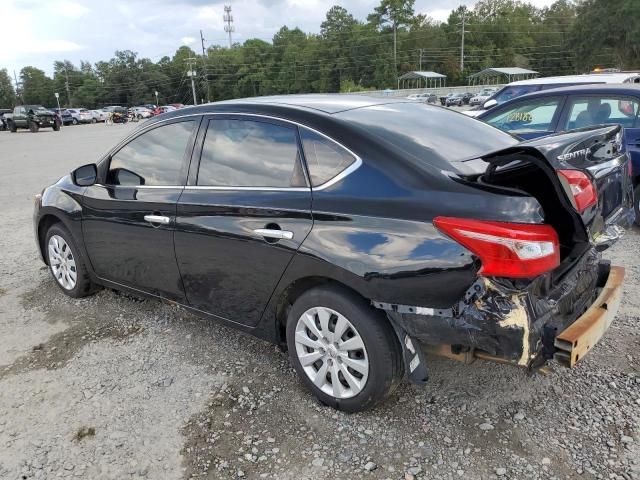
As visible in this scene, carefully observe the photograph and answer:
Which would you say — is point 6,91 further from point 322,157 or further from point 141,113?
point 322,157

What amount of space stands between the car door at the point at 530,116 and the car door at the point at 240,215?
13.5ft

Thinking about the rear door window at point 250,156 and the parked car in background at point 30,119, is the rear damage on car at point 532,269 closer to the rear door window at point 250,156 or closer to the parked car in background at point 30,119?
the rear door window at point 250,156

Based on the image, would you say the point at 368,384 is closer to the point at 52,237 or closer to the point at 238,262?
the point at 238,262

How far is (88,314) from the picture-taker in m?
4.39

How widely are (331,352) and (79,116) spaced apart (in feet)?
182

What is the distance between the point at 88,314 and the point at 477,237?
3398mm

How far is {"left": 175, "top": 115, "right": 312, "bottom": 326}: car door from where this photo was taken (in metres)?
2.90

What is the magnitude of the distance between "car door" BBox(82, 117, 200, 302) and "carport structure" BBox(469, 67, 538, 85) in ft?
257

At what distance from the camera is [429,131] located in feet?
10.0

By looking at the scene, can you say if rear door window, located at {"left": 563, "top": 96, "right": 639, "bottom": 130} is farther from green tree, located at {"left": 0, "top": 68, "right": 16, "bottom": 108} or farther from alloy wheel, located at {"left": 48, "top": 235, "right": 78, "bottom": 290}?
green tree, located at {"left": 0, "top": 68, "right": 16, "bottom": 108}

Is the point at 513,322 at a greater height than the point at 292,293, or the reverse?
the point at 513,322

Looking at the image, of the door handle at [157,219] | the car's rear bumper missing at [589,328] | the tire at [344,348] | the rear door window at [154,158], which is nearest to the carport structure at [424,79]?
the rear door window at [154,158]

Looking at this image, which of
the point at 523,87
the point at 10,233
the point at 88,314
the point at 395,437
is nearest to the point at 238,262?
the point at 395,437

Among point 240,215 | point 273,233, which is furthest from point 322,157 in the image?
point 240,215
